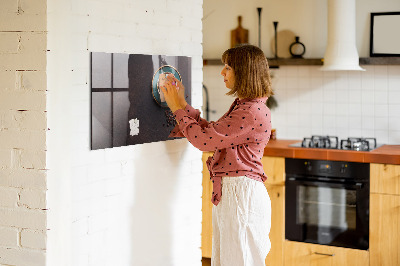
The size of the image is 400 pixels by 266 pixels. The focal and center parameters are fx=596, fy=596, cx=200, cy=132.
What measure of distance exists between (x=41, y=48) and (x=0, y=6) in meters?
0.26

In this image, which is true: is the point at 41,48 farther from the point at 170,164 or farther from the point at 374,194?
the point at 374,194

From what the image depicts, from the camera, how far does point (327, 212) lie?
170 inches

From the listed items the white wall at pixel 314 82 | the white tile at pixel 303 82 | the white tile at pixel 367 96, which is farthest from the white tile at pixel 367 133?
the white tile at pixel 303 82

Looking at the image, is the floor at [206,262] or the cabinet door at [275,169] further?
the floor at [206,262]

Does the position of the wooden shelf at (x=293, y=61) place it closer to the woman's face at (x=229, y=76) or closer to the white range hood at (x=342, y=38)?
the white range hood at (x=342, y=38)

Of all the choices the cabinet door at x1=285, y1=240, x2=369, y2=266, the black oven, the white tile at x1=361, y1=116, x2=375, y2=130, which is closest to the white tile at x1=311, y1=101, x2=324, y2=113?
the white tile at x1=361, y1=116, x2=375, y2=130

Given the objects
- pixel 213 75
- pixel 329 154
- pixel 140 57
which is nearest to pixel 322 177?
pixel 329 154

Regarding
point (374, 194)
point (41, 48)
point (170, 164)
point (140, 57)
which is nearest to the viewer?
point (41, 48)

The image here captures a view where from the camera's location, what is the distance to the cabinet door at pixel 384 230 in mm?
4035

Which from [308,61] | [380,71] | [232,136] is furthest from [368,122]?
[232,136]

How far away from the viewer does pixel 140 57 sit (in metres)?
2.73

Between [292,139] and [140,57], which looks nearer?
[140,57]

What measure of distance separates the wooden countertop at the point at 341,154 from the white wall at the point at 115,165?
1.27m

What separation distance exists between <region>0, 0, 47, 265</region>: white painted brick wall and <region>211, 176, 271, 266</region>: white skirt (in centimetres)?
87
